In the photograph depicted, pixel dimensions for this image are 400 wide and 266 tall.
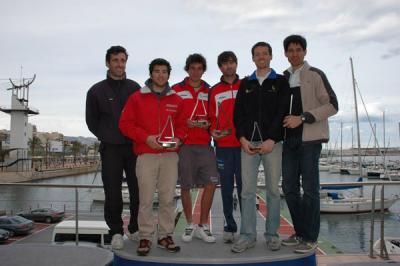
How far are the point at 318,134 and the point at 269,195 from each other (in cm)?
70

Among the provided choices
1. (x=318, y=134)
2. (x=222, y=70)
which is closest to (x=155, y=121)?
(x=222, y=70)

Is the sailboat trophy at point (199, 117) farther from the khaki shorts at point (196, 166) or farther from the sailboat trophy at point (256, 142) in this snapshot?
the sailboat trophy at point (256, 142)

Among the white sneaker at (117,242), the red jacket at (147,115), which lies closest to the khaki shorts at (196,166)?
the red jacket at (147,115)

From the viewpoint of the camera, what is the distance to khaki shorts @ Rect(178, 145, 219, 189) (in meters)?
3.48

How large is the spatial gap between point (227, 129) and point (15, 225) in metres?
21.7

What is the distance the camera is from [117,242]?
313 cm

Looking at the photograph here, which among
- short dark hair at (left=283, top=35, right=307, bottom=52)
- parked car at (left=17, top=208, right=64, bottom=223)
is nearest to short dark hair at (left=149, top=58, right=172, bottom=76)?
short dark hair at (left=283, top=35, right=307, bottom=52)

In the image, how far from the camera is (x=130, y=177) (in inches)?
137

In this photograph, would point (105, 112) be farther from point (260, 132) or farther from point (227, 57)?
point (260, 132)

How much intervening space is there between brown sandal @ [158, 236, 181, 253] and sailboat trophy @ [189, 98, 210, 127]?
1.08 m

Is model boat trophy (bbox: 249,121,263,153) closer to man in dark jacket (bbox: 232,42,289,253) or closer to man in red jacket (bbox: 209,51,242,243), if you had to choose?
man in dark jacket (bbox: 232,42,289,253)

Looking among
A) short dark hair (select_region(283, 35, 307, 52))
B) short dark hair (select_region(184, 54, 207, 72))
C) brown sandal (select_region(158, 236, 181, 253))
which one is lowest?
brown sandal (select_region(158, 236, 181, 253))

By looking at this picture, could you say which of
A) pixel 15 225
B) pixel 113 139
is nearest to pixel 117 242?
pixel 113 139

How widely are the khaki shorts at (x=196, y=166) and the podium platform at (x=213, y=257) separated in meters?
0.64
